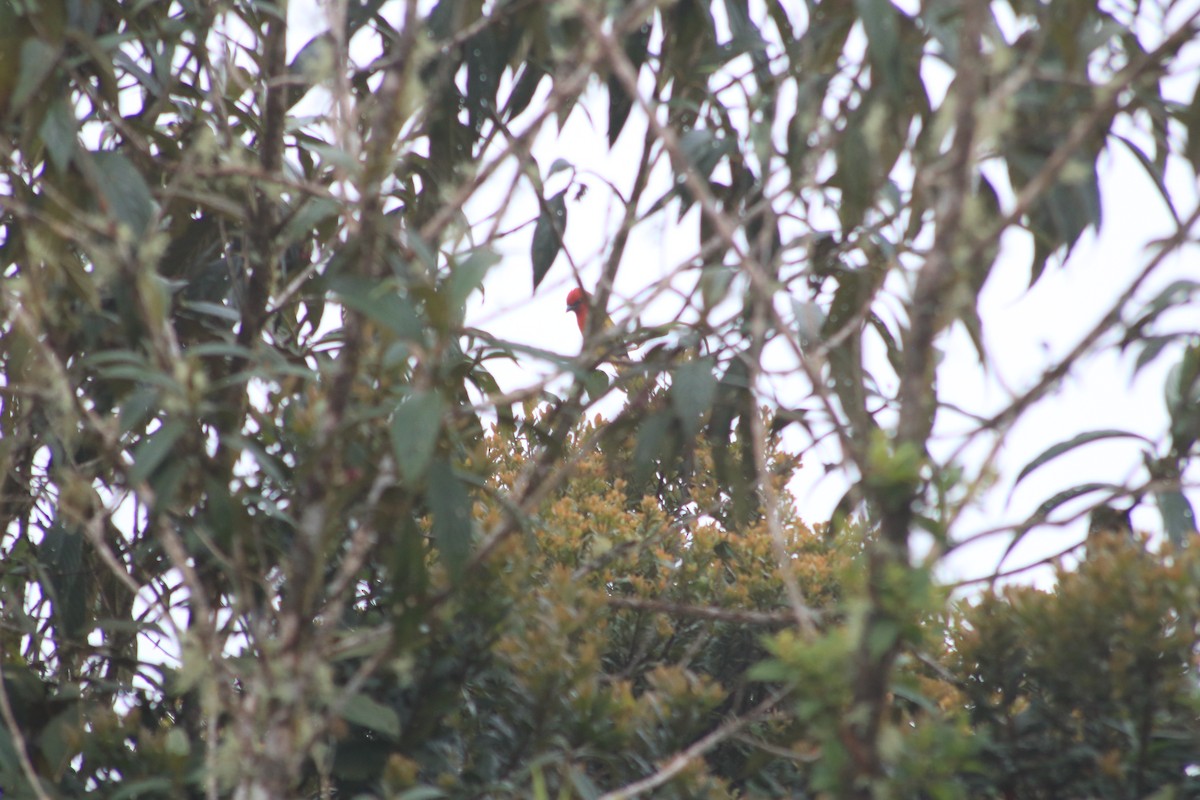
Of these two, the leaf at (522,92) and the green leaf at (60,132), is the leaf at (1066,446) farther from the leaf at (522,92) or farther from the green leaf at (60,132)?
the green leaf at (60,132)

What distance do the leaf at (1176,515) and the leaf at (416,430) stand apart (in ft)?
3.93

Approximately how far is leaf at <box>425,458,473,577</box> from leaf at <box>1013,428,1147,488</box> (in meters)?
0.90

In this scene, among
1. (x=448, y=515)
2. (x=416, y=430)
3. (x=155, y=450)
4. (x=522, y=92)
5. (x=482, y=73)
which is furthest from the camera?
(x=522, y=92)

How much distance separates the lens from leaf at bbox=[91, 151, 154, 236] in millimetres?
1854

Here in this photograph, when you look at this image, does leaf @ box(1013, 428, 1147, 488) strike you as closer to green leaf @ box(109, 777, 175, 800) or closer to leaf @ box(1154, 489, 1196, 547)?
leaf @ box(1154, 489, 1196, 547)

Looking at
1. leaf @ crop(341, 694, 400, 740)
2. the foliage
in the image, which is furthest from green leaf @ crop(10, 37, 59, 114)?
the foliage

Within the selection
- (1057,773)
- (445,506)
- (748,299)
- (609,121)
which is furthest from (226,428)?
(1057,773)

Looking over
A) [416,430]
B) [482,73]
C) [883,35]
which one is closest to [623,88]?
[482,73]

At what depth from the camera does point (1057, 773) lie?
1.76 meters

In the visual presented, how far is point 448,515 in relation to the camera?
1.65 meters

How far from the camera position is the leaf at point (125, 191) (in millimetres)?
1854

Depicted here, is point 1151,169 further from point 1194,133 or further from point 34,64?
point 34,64

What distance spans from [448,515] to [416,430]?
11.5 inches

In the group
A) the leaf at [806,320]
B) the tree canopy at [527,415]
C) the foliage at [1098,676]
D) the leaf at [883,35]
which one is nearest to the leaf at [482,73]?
the tree canopy at [527,415]
